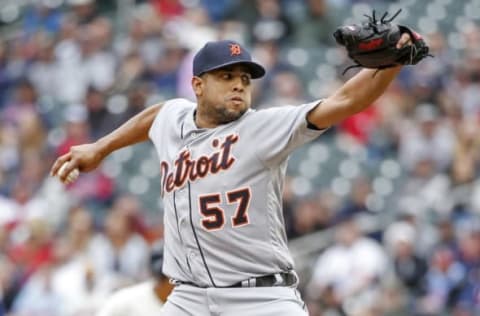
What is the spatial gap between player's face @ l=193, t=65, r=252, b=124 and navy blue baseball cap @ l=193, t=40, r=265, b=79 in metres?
0.04

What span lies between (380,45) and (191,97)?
7.85 meters

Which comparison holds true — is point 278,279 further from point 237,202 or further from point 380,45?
point 380,45

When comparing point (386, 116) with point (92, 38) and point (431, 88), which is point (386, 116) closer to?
point (431, 88)

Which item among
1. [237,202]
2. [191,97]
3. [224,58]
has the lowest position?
[191,97]

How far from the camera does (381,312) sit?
959 cm

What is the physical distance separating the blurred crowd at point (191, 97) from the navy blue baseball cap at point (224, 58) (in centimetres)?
388

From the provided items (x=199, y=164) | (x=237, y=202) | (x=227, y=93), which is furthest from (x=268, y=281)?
(x=227, y=93)

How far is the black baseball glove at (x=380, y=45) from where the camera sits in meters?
4.84

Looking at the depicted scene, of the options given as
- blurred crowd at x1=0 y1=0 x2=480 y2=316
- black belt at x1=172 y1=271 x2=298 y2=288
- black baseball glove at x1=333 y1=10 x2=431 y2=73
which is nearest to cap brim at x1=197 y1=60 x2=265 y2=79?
black baseball glove at x1=333 y1=10 x2=431 y2=73

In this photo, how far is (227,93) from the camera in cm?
566

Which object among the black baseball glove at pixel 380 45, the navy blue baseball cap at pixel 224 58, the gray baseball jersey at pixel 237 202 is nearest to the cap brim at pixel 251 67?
the navy blue baseball cap at pixel 224 58

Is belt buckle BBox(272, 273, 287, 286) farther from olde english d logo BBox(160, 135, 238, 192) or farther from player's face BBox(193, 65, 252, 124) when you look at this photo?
player's face BBox(193, 65, 252, 124)

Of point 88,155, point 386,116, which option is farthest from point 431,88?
point 88,155

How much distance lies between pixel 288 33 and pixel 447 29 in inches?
73.0
